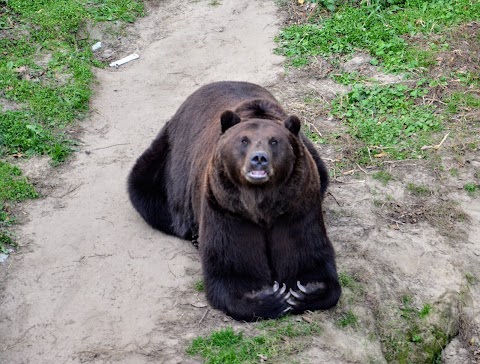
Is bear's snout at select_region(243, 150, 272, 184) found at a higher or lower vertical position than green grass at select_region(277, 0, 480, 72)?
higher

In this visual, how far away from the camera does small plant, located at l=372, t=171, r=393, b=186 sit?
8555 mm

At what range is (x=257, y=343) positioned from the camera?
6.25 meters

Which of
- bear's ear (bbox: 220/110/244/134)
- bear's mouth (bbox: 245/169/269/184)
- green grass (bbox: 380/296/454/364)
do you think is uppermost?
bear's ear (bbox: 220/110/244/134)

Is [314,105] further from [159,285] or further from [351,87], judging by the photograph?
[159,285]

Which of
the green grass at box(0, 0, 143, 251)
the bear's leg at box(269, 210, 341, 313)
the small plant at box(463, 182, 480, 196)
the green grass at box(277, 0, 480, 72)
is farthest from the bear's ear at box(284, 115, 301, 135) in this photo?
the green grass at box(277, 0, 480, 72)

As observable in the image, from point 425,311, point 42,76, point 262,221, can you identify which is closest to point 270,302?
point 262,221

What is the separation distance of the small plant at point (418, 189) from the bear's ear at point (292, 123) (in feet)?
7.67

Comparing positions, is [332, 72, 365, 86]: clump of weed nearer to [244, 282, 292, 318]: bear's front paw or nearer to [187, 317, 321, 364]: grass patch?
[244, 282, 292, 318]: bear's front paw

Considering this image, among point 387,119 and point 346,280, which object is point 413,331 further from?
point 387,119

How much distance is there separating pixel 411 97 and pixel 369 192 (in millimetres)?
2011

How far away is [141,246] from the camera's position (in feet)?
25.4

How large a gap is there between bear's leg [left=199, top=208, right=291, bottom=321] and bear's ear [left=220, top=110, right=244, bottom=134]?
0.71 metres

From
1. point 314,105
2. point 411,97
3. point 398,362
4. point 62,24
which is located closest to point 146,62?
Answer: point 62,24

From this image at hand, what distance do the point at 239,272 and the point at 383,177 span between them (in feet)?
8.45
